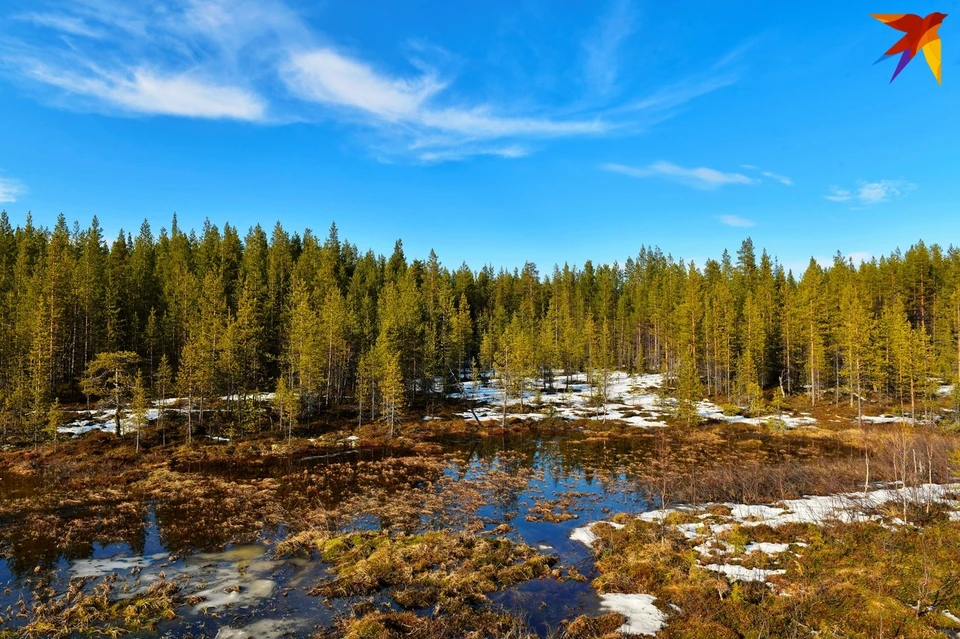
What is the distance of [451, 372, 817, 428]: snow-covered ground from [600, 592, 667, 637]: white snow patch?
41320mm

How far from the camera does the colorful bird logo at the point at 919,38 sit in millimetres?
2807

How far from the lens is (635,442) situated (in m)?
44.9

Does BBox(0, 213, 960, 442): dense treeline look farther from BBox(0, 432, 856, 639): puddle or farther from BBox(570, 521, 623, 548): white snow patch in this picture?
BBox(570, 521, 623, 548): white snow patch

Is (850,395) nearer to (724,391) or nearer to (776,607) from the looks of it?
(724,391)

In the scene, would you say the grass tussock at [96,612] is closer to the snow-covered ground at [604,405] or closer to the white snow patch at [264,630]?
the white snow patch at [264,630]

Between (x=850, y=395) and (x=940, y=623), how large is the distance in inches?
2386

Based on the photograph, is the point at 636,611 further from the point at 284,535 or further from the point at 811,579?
the point at 284,535

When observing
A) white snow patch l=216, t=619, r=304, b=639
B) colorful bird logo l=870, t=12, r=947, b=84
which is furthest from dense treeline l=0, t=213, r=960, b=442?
colorful bird logo l=870, t=12, r=947, b=84

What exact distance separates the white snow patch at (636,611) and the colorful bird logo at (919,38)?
13.2 m

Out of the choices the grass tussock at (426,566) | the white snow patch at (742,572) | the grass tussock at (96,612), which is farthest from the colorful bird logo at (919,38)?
the grass tussock at (96,612)

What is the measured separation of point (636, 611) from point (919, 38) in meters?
14.6

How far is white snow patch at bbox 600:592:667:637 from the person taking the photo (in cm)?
1231

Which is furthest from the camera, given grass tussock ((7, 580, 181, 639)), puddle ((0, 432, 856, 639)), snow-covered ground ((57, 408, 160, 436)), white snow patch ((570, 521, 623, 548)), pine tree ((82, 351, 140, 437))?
snow-covered ground ((57, 408, 160, 436))

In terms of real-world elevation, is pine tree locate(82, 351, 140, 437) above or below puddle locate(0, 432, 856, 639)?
above
